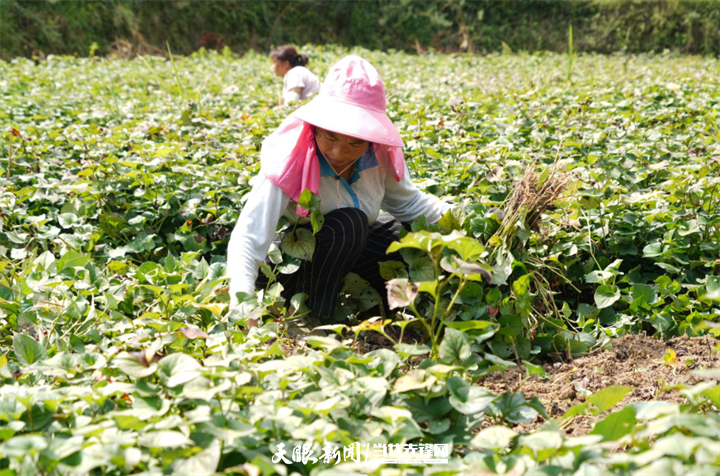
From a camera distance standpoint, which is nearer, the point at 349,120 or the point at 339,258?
the point at 349,120

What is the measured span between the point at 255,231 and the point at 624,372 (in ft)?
3.69

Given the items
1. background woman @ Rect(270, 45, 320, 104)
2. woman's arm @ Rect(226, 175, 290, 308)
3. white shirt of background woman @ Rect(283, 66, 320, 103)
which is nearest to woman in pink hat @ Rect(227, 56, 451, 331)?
woman's arm @ Rect(226, 175, 290, 308)

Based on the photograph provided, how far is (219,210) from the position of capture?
2.44 m

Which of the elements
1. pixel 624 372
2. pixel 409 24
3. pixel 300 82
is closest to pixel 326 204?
pixel 624 372

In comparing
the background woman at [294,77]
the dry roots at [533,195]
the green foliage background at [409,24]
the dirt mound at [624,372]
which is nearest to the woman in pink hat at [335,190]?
the dry roots at [533,195]

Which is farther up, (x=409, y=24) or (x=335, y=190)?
(x=409, y=24)

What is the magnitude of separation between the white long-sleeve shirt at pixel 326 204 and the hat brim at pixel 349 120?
0.65 feet

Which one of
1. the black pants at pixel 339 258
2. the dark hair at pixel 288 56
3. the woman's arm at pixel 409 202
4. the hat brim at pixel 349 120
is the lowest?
the black pants at pixel 339 258

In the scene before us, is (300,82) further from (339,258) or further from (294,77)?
(339,258)

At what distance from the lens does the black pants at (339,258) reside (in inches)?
75.7

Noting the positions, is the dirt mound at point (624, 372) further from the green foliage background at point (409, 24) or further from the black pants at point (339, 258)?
the green foliage background at point (409, 24)

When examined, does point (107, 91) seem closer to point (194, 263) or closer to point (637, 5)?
point (194, 263)

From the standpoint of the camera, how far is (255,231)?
1750mm

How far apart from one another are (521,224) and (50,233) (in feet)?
5.50
